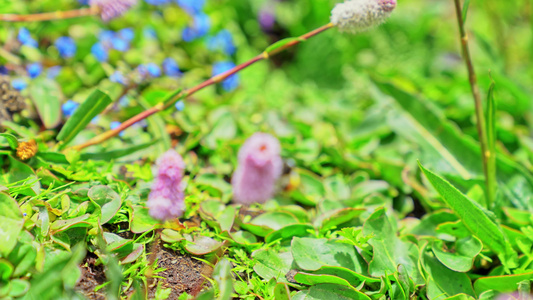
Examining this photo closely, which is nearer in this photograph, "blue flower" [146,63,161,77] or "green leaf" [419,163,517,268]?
"green leaf" [419,163,517,268]

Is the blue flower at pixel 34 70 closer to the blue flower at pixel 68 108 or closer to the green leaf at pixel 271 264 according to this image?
the blue flower at pixel 68 108

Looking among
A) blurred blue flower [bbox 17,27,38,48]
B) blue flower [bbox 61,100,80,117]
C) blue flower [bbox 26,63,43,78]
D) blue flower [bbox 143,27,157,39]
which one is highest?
blurred blue flower [bbox 17,27,38,48]

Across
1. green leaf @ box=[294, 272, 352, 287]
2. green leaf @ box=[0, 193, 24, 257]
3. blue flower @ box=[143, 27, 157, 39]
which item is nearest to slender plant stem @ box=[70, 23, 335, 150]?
green leaf @ box=[0, 193, 24, 257]

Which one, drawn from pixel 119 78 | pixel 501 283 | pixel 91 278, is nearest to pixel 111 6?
pixel 119 78

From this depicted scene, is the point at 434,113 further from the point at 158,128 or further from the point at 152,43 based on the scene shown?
the point at 152,43

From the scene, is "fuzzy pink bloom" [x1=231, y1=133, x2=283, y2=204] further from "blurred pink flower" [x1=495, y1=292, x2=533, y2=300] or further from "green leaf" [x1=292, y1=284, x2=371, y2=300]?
"blurred pink flower" [x1=495, y1=292, x2=533, y2=300]

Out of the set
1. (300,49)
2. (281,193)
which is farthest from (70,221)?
(300,49)

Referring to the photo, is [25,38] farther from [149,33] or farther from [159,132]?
[159,132]
